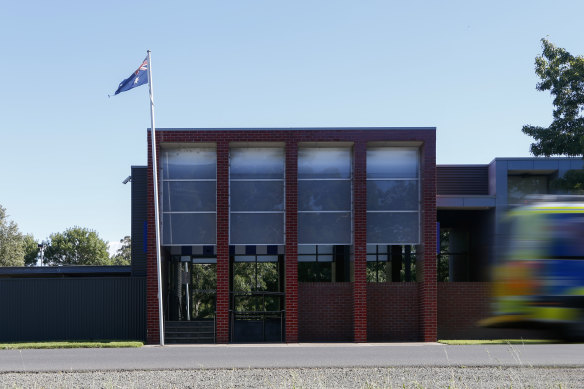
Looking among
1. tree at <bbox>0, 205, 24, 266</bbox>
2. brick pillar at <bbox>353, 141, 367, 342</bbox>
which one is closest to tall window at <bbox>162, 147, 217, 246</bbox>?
brick pillar at <bbox>353, 141, 367, 342</bbox>

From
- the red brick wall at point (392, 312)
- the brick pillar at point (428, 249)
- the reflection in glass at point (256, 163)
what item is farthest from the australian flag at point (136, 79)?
the red brick wall at point (392, 312)

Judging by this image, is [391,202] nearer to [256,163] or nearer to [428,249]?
[428,249]

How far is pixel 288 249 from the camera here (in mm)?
33875

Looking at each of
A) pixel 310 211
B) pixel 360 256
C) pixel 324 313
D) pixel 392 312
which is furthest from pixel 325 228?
pixel 392 312

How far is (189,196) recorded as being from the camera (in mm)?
34656

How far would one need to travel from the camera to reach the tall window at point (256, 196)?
3425 centimetres

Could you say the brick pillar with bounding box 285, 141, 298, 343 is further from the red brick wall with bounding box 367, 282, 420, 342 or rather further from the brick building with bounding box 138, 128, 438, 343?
the red brick wall with bounding box 367, 282, 420, 342

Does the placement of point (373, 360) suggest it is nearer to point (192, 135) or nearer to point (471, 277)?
point (192, 135)

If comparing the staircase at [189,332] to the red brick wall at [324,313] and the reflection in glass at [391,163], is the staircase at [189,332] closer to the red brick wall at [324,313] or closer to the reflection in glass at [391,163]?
the red brick wall at [324,313]

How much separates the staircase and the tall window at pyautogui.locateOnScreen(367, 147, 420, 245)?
24.9 feet

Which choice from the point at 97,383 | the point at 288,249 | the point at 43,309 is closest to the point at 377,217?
the point at 288,249

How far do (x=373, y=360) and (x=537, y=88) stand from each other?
19418mm

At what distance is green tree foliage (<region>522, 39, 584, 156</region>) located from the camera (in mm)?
36375

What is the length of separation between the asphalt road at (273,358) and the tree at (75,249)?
95.5 meters
